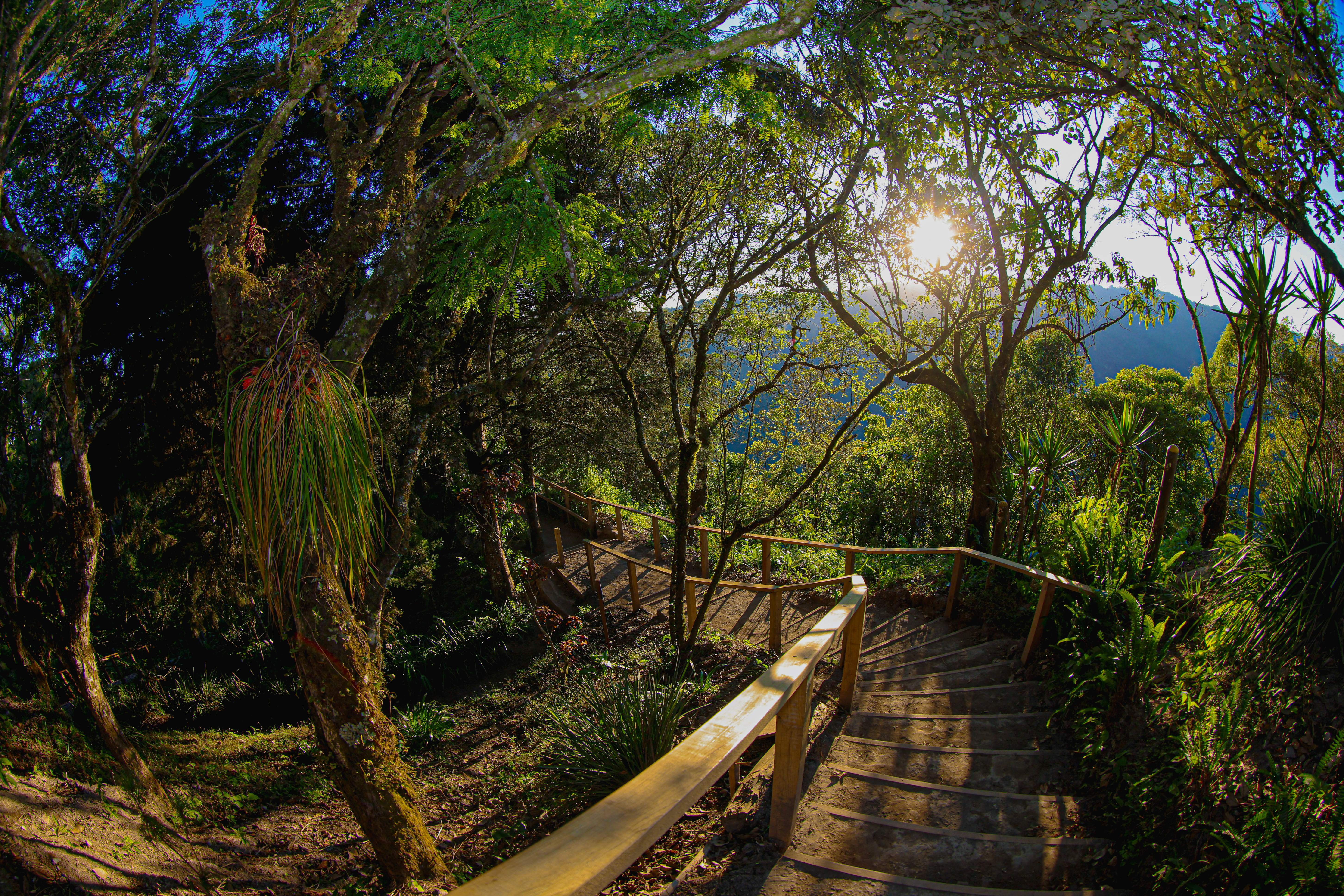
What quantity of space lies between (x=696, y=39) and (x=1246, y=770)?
16.8 feet

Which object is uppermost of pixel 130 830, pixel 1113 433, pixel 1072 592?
pixel 1113 433

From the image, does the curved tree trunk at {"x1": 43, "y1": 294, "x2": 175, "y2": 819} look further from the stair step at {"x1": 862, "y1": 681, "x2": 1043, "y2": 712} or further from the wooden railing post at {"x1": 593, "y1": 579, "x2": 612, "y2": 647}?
the stair step at {"x1": 862, "y1": 681, "x2": 1043, "y2": 712}

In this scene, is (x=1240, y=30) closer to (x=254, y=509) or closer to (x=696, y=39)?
(x=696, y=39)

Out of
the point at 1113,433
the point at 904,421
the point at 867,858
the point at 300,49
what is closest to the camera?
the point at 867,858

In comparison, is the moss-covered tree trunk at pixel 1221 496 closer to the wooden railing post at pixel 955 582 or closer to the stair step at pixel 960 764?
the wooden railing post at pixel 955 582

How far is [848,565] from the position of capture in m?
7.46

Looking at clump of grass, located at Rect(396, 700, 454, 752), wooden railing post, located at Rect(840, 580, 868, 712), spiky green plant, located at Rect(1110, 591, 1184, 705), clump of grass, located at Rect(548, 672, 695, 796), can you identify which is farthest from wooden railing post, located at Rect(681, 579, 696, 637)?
spiky green plant, located at Rect(1110, 591, 1184, 705)

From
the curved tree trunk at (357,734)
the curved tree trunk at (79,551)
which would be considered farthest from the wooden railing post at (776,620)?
the curved tree trunk at (79,551)

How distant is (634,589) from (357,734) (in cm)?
571

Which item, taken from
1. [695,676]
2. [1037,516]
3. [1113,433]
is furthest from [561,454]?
[1113,433]

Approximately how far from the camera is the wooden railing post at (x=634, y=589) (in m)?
8.80

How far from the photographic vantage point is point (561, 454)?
1198 cm

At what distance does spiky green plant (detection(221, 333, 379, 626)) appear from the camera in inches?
100.0

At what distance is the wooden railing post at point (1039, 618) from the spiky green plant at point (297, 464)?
4771 millimetres
